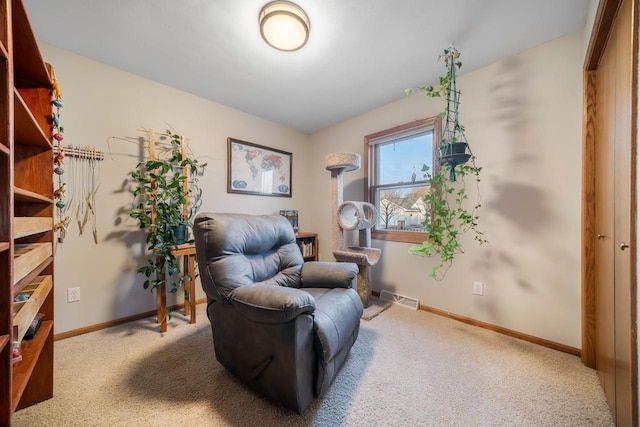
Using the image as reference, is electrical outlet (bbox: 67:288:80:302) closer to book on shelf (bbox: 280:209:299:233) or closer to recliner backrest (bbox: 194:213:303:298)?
recliner backrest (bbox: 194:213:303:298)

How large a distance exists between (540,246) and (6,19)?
115 inches

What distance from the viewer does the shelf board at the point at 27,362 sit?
2.54 ft

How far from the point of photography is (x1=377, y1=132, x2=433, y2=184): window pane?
8.16 feet

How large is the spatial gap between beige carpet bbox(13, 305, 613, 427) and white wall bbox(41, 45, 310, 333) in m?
0.29

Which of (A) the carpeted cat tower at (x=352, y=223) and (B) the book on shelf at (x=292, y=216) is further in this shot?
(B) the book on shelf at (x=292, y=216)

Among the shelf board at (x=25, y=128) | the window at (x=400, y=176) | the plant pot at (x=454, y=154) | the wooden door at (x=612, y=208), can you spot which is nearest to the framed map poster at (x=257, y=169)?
the window at (x=400, y=176)

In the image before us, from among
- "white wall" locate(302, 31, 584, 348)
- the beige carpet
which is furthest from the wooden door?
the beige carpet

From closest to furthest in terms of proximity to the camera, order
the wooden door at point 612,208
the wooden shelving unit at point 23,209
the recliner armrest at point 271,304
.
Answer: the wooden shelving unit at point 23,209 < the wooden door at point 612,208 < the recliner armrest at point 271,304

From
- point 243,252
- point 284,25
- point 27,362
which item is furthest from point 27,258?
point 284,25

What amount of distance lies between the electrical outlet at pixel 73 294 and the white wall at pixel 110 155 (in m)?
0.03

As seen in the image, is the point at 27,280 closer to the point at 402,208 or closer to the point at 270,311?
the point at 270,311

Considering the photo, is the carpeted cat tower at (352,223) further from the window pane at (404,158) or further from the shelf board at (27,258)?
the shelf board at (27,258)

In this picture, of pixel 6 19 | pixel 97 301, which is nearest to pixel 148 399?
A: pixel 97 301

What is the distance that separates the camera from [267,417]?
1.11m
